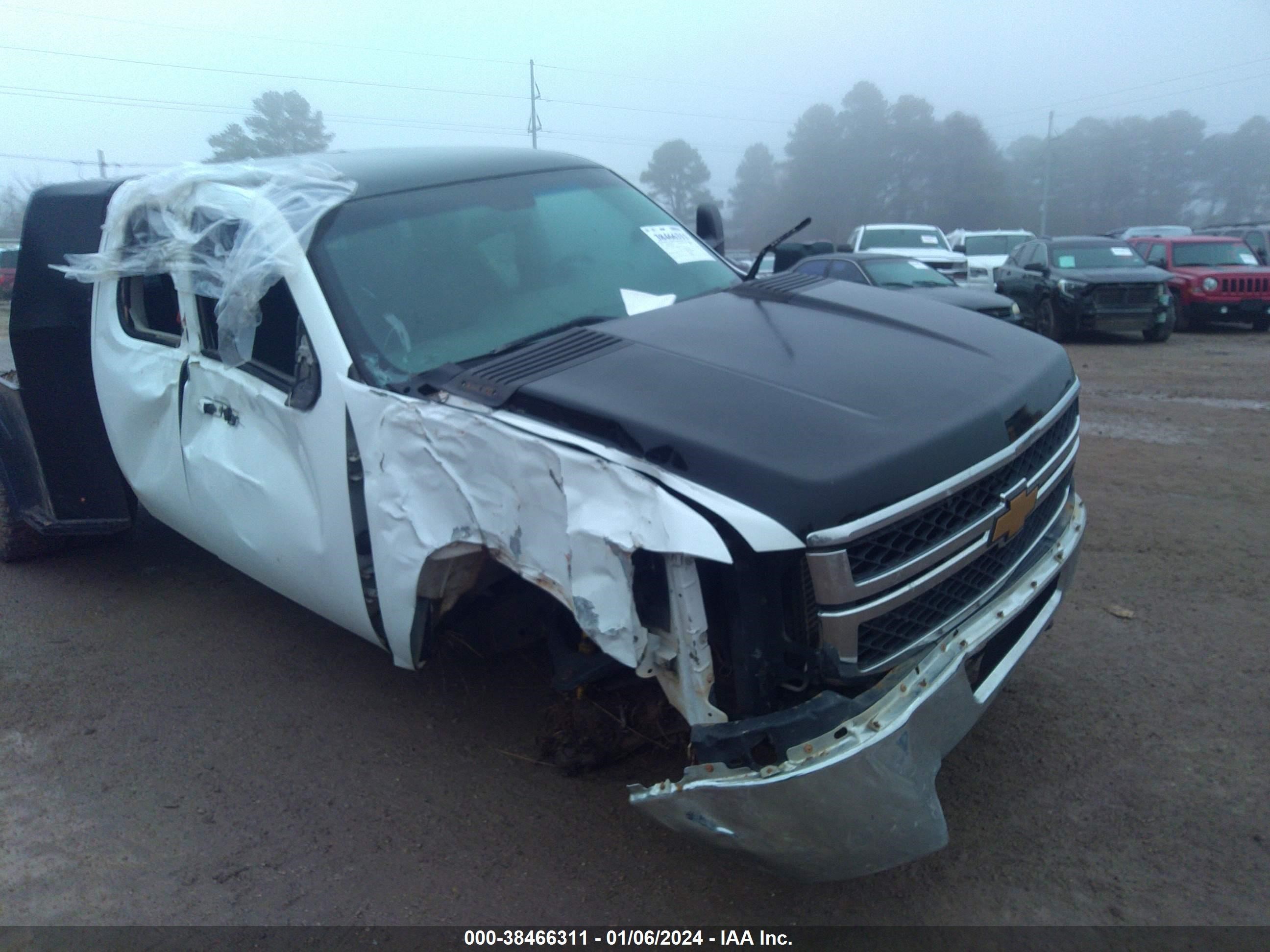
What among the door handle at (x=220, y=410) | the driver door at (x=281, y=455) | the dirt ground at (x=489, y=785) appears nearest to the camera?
the dirt ground at (x=489, y=785)

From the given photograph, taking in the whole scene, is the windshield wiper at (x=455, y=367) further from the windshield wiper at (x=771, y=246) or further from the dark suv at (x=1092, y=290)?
the dark suv at (x=1092, y=290)

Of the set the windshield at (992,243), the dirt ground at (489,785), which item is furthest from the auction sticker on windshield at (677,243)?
the windshield at (992,243)

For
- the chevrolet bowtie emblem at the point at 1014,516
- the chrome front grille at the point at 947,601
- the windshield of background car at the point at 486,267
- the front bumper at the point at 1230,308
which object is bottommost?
the front bumper at the point at 1230,308

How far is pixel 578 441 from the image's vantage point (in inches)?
95.5

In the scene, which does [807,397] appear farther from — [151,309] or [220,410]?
→ [151,309]

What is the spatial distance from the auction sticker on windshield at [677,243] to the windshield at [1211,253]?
1564 cm

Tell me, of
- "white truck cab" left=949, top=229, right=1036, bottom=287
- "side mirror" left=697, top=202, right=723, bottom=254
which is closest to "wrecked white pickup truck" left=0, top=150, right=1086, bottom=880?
"side mirror" left=697, top=202, right=723, bottom=254

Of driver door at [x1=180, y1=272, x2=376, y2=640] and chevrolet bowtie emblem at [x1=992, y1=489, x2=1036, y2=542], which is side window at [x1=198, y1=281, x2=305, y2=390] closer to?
driver door at [x1=180, y1=272, x2=376, y2=640]

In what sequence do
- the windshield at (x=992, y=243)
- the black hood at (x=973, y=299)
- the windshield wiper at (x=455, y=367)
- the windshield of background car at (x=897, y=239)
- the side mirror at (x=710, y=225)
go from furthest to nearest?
1. the windshield at (x=992, y=243)
2. the windshield of background car at (x=897, y=239)
3. the black hood at (x=973, y=299)
4. the side mirror at (x=710, y=225)
5. the windshield wiper at (x=455, y=367)

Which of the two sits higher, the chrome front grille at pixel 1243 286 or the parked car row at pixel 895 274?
the parked car row at pixel 895 274

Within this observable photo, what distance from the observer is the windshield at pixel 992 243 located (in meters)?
21.8

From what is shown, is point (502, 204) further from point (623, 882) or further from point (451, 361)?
point (623, 882)

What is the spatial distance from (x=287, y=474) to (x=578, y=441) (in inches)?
57.0

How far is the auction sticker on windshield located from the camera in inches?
159
